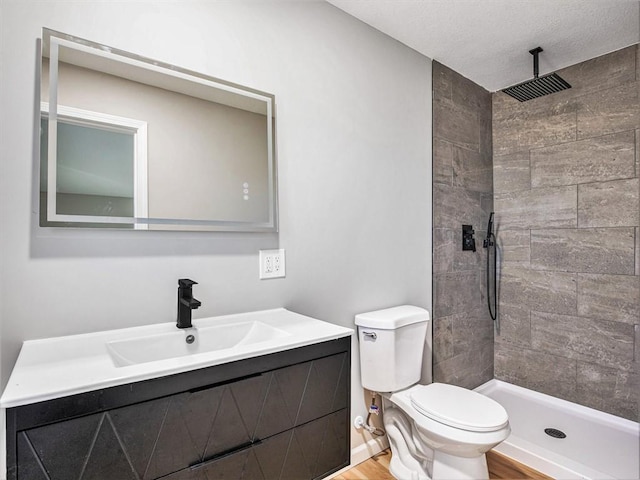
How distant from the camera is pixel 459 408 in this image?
1528mm

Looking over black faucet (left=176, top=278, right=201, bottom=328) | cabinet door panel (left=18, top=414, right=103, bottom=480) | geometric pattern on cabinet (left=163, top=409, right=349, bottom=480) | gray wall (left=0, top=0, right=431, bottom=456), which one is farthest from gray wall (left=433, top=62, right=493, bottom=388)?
cabinet door panel (left=18, top=414, right=103, bottom=480)

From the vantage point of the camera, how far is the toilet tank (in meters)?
1.71

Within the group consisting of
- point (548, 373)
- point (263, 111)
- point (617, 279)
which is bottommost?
point (548, 373)

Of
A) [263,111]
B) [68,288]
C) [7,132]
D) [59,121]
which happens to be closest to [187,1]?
[263,111]

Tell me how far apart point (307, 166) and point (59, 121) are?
90 centimetres

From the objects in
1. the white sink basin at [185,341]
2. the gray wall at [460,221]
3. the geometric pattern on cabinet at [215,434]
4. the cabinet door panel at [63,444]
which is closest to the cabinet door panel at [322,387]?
the geometric pattern on cabinet at [215,434]

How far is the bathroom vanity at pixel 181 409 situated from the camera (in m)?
0.74

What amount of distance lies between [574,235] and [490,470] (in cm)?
148

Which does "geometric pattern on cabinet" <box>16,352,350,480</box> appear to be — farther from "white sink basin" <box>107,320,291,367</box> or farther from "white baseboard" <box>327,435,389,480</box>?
"white baseboard" <box>327,435,389,480</box>

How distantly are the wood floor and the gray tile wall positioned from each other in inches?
25.2

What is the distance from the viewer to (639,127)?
6.77ft

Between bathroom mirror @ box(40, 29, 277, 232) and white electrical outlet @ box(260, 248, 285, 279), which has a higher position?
bathroom mirror @ box(40, 29, 277, 232)

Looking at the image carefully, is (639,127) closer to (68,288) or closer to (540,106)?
(540,106)

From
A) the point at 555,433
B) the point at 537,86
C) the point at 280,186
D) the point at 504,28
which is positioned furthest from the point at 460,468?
the point at 504,28
